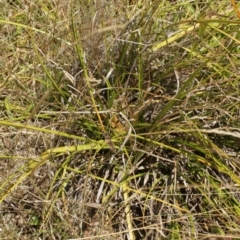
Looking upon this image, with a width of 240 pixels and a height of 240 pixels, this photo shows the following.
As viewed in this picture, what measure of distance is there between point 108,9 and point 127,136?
16.1 inches

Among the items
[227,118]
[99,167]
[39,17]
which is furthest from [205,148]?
[39,17]

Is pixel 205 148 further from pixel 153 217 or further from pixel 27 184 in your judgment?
pixel 27 184

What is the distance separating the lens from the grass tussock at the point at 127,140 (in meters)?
1.25

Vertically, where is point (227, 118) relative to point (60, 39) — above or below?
below

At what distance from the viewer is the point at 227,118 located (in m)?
1.33

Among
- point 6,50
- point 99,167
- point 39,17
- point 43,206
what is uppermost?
point 39,17

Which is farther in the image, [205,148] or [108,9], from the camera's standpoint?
[108,9]

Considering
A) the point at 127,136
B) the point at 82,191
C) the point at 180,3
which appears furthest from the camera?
the point at 180,3

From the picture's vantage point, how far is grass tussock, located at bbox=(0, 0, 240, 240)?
4.11 feet

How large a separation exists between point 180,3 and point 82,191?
2.26 ft

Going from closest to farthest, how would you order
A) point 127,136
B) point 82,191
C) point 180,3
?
1. point 127,136
2. point 82,191
3. point 180,3

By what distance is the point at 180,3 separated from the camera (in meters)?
1.48

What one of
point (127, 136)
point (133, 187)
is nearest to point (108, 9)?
point (127, 136)

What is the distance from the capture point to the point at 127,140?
126cm
